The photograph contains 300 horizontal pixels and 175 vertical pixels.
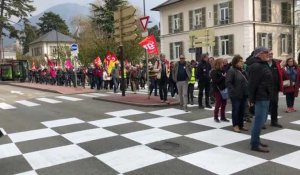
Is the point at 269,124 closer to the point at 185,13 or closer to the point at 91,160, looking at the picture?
the point at 91,160

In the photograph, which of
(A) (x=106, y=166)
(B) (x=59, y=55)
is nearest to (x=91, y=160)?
(A) (x=106, y=166)

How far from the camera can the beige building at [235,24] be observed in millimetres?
37094

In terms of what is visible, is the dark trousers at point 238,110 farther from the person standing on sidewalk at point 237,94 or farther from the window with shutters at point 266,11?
the window with shutters at point 266,11

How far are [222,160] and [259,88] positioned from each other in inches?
56.9

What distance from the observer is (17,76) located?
146 ft

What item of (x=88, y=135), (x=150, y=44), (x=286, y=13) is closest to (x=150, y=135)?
(x=88, y=135)

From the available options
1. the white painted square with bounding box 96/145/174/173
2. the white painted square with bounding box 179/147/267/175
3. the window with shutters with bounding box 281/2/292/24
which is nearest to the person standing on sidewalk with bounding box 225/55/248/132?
the white painted square with bounding box 179/147/267/175

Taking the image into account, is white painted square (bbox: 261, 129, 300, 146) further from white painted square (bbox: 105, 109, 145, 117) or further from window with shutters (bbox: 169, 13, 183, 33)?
window with shutters (bbox: 169, 13, 183, 33)

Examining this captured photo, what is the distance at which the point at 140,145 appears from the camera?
7.79m

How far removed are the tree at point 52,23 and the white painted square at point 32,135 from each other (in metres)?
102

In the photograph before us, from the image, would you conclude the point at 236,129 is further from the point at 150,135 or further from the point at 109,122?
the point at 109,122

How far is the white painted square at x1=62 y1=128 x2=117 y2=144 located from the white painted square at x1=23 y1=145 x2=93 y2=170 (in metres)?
0.62

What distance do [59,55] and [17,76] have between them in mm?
21560

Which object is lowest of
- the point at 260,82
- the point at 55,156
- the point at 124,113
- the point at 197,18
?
the point at 55,156
